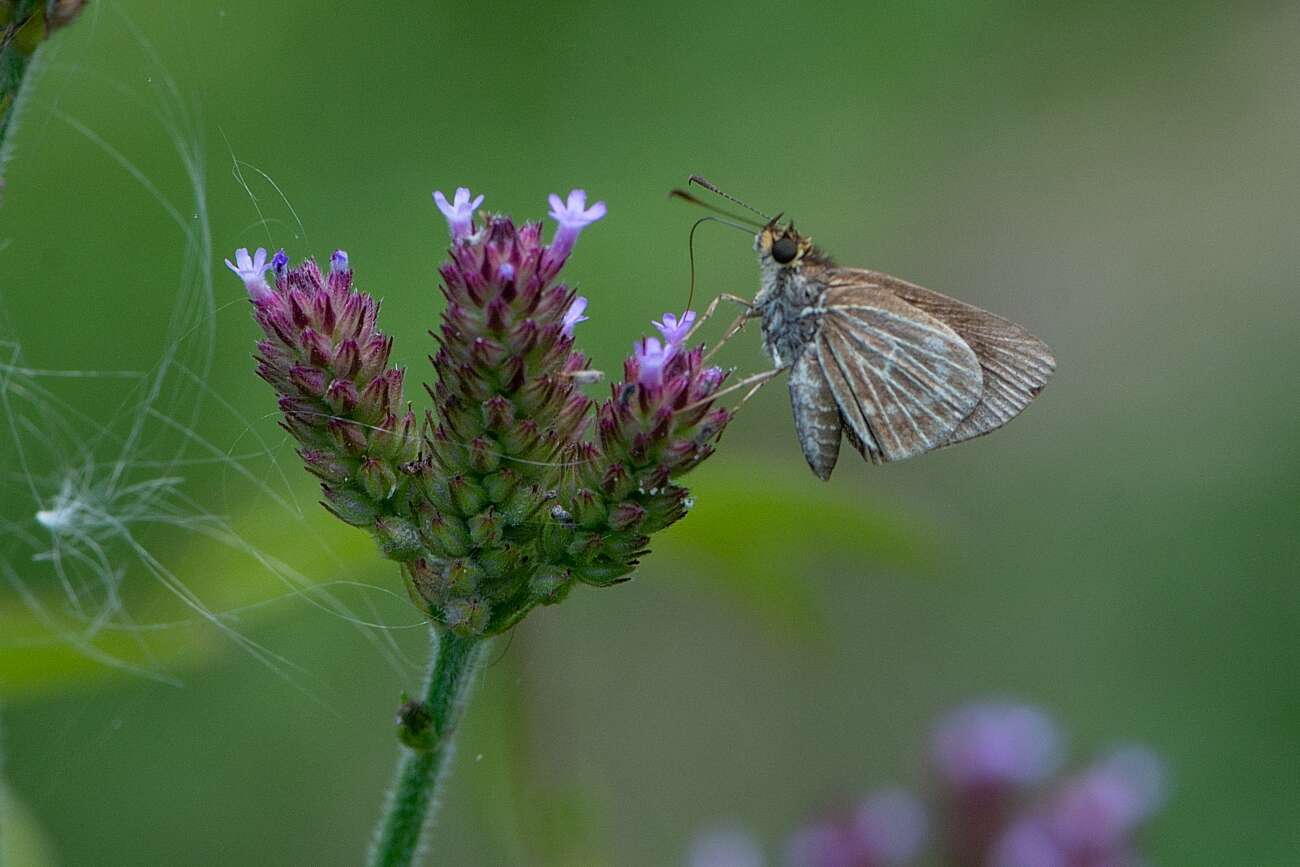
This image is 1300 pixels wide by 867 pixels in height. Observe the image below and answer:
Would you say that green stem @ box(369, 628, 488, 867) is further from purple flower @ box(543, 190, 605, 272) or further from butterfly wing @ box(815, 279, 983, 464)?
butterfly wing @ box(815, 279, 983, 464)

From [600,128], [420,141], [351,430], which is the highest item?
[600,128]

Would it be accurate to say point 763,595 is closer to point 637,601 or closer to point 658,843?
point 658,843

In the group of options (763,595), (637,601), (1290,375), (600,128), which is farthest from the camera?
(1290,375)

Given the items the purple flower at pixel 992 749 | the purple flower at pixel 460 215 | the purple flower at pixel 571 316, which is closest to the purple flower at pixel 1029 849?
the purple flower at pixel 992 749

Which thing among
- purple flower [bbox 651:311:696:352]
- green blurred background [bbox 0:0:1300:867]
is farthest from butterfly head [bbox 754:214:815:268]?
purple flower [bbox 651:311:696:352]

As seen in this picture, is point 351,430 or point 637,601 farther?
point 637,601

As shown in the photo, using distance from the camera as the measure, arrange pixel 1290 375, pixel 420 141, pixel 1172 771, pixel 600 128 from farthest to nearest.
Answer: pixel 1290 375 < pixel 600 128 < pixel 420 141 < pixel 1172 771

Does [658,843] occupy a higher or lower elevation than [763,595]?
higher

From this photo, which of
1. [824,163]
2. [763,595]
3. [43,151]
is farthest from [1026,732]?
[824,163]
